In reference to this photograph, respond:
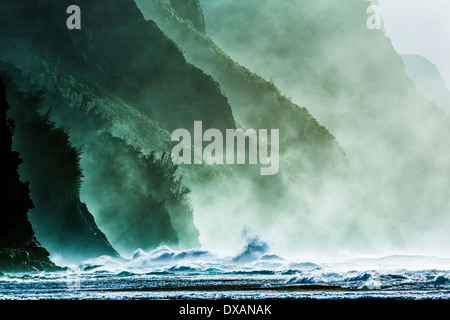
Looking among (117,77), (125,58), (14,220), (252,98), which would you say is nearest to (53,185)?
(14,220)

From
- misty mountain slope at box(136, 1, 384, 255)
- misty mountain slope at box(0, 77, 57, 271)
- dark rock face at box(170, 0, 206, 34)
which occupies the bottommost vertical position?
misty mountain slope at box(0, 77, 57, 271)

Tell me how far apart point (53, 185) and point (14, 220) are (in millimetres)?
12528

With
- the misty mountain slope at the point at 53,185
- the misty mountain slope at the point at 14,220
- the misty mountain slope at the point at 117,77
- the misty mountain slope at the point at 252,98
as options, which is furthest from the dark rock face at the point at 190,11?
the misty mountain slope at the point at 14,220

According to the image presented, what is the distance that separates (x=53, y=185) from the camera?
52.3m

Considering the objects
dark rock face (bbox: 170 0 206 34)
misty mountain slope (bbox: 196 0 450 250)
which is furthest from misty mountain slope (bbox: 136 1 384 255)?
misty mountain slope (bbox: 196 0 450 250)

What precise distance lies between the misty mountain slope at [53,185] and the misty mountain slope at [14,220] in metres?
8.21

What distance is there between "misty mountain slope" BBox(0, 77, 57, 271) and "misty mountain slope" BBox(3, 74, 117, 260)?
8.21 metres

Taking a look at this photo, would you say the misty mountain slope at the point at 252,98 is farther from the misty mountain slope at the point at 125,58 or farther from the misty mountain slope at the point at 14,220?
the misty mountain slope at the point at 14,220

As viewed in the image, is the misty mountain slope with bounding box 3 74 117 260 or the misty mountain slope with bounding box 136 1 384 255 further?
the misty mountain slope with bounding box 136 1 384 255

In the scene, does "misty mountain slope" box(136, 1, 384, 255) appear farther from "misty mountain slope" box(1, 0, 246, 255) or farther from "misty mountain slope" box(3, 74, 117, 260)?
"misty mountain slope" box(3, 74, 117, 260)

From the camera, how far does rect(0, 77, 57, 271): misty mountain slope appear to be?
128 ft

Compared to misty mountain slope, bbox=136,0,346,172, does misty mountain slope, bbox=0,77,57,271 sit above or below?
below
